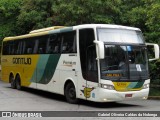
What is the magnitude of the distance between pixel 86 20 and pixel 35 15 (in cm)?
602

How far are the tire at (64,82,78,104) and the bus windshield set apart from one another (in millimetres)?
2765

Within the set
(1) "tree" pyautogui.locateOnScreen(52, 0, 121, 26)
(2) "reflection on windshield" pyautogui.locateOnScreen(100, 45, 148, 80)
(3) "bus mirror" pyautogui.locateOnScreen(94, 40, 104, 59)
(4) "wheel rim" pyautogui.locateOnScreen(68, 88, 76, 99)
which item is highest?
(1) "tree" pyautogui.locateOnScreen(52, 0, 121, 26)

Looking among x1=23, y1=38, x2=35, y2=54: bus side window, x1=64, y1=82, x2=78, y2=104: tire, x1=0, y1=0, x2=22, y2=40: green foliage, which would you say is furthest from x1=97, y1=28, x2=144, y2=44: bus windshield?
x1=0, y1=0, x2=22, y2=40: green foliage

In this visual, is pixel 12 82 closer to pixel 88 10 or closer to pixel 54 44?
pixel 88 10

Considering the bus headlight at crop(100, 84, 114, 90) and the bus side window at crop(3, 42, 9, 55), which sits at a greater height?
the bus side window at crop(3, 42, 9, 55)

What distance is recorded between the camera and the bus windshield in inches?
605

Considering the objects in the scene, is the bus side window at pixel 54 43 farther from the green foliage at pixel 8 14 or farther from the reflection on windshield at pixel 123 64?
the green foliage at pixel 8 14

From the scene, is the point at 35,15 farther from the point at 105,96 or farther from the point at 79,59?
the point at 105,96

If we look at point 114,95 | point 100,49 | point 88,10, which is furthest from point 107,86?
point 88,10

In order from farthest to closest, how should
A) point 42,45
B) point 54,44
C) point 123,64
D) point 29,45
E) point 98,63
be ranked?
point 29,45 → point 42,45 → point 54,44 → point 123,64 → point 98,63

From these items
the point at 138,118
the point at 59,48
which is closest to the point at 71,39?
the point at 59,48

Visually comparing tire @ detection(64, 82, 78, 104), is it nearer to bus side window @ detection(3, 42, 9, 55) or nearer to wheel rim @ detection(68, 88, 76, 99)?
wheel rim @ detection(68, 88, 76, 99)

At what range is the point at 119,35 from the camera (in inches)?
618

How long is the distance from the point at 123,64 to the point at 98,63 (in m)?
1.02
